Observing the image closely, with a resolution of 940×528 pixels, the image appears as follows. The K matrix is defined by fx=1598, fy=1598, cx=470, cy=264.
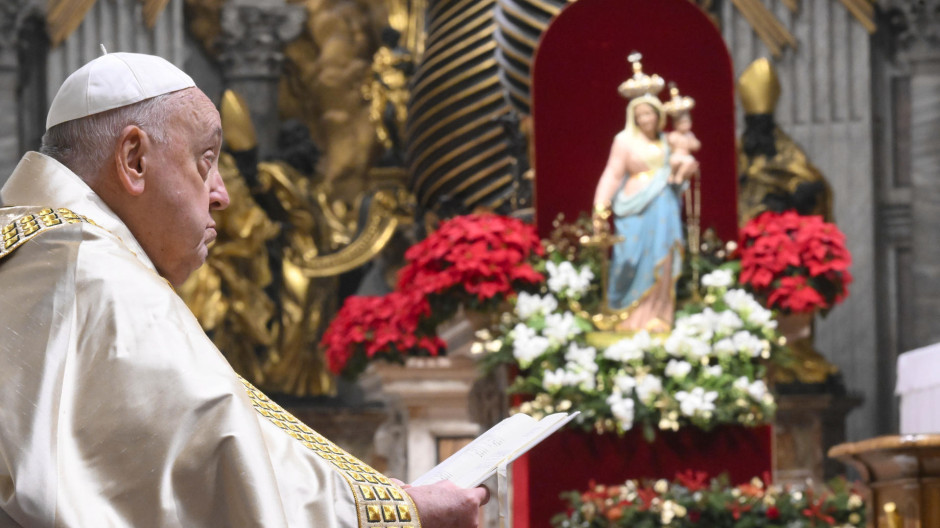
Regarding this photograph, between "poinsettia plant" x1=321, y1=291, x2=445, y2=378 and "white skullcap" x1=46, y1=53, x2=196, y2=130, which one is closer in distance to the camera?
"white skullcap" x1=46, y1=53, x2=196, y2=130

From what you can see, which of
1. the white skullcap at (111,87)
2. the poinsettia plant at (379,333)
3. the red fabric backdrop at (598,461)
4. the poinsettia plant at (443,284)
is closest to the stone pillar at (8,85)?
the poinsettia plant at (379,333)

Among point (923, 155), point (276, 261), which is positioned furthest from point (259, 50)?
point (923, 155)

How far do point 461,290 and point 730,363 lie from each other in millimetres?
995

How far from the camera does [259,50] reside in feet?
33.0

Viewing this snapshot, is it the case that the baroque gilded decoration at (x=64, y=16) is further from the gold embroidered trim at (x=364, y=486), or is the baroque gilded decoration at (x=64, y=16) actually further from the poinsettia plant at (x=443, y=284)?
the gold embroidered trim at (x=364, y=486)

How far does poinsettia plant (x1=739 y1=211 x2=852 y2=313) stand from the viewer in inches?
227

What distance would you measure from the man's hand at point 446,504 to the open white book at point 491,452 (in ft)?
0.11

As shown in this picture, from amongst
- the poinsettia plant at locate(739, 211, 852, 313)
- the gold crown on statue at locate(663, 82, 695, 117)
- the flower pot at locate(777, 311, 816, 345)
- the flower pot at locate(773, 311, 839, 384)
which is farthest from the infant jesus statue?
the flower pot at locate(773, 311, 839, 384)

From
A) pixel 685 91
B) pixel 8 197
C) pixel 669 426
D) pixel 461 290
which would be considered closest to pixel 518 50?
pixel 685 91

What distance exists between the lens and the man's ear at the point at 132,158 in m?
2.22

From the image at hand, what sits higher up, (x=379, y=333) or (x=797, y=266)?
(x=797, y=266)

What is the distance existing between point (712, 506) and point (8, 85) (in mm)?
5902

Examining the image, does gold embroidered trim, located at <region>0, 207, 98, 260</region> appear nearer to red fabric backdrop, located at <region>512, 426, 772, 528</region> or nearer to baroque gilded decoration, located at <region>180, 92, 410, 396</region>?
red fabric backdrop, located at <region>512, 426, 772, 528</region>

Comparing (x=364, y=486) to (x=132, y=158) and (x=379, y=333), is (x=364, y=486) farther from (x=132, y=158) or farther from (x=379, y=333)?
(x=379, y=333)
